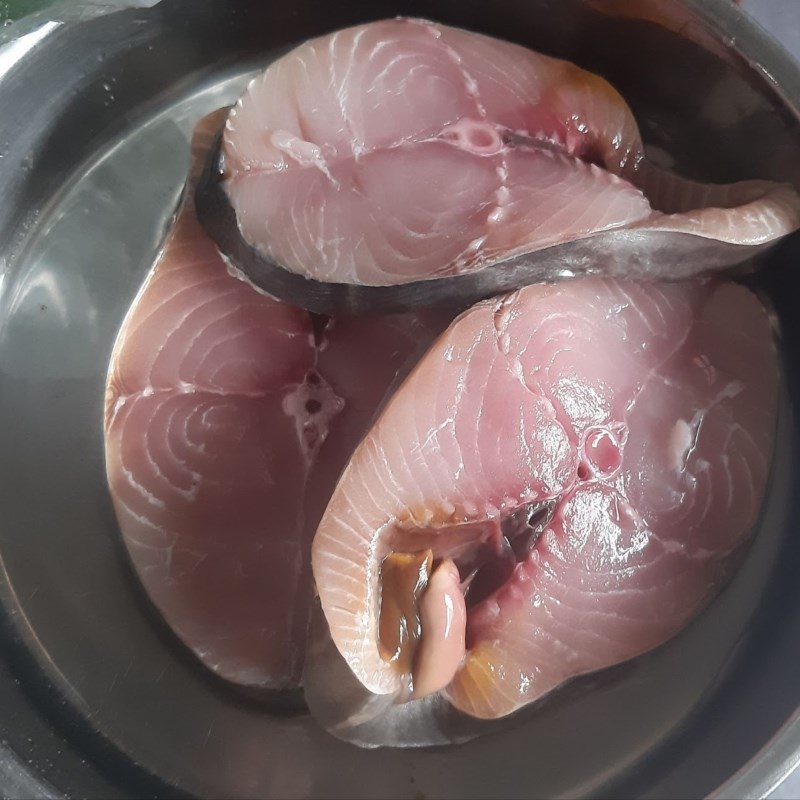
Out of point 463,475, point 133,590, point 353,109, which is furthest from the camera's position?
point 133,590

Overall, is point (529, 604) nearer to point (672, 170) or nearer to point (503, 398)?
point (503, 398)

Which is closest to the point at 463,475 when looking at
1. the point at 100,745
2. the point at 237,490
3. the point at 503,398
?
the point at 503,398

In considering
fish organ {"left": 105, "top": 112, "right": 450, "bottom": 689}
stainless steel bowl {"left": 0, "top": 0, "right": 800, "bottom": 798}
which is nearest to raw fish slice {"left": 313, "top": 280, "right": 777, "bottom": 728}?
stainless steel bowl {"left": 0, "top": 0, "right": 800, "bottom": 798}

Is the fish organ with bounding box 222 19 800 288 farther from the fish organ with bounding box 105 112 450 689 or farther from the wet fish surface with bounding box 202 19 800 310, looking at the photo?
the fish organ with bounding box 105 112 450 689

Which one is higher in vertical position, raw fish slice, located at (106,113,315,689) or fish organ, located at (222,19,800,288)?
fish organ, located at (222,19,800,288)

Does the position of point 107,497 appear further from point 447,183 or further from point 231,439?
point 447,183

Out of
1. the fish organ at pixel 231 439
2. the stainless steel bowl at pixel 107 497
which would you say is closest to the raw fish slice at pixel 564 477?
the stainless steel bowl at pixel 107 497
